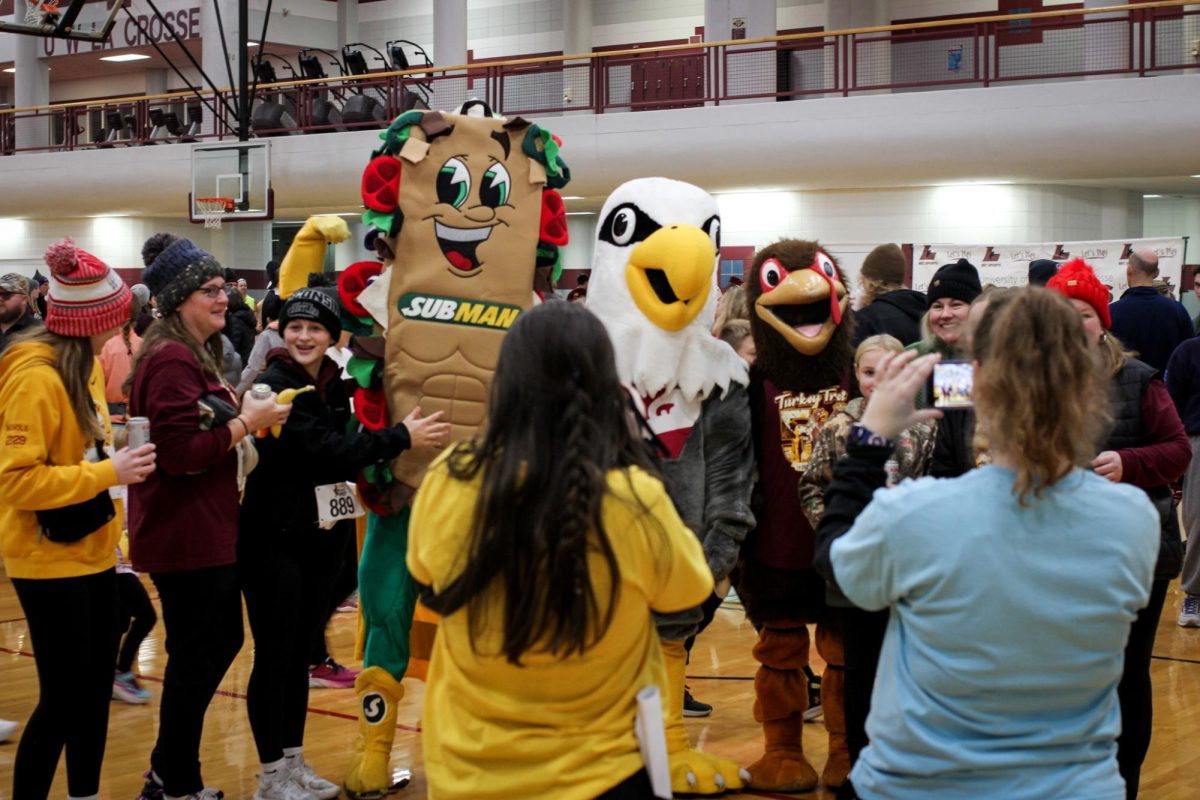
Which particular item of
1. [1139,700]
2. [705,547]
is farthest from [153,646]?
[1139,700]

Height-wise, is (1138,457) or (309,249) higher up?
(309,249)

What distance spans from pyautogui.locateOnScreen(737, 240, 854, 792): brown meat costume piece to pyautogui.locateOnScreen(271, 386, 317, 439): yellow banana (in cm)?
131

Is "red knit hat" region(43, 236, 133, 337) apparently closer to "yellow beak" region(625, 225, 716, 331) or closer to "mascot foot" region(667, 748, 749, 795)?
"yellow beak" region(625, 225, 716, 331)

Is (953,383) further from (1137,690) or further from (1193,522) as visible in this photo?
(1193,522)

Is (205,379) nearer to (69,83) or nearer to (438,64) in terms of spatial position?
(438,64)

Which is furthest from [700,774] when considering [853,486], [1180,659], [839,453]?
[1180,659]

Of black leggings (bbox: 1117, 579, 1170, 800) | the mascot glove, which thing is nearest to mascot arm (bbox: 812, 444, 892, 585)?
black leggings (bbox: 1117, 579, 1170, 800)

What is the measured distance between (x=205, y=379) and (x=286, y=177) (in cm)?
1401

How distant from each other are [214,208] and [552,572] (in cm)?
1400

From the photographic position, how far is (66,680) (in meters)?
3.37

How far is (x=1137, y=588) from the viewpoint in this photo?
6.90 feet

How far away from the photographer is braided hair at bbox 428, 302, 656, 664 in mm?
2055

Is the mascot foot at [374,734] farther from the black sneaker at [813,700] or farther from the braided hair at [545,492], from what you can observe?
the braided hair at [545,492]

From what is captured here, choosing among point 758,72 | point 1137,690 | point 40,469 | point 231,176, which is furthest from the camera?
point 758,72
